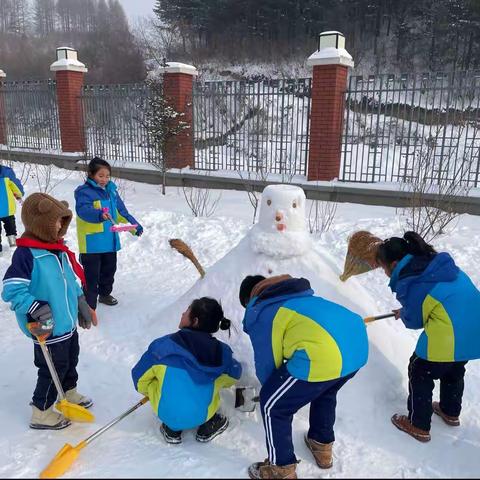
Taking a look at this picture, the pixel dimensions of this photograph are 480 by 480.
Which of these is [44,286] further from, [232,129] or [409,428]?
[232,129]

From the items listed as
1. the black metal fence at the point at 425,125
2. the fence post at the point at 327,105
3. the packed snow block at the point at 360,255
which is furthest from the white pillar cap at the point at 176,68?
the packed snow block at the point at 360,255

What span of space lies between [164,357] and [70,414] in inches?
30.4

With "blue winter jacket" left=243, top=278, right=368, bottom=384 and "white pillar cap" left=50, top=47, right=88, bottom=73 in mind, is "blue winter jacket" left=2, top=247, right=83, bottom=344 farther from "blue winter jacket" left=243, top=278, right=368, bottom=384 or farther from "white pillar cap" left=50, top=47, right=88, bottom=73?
"white pillar cap" left=50, top=47, right=88, bottom=73

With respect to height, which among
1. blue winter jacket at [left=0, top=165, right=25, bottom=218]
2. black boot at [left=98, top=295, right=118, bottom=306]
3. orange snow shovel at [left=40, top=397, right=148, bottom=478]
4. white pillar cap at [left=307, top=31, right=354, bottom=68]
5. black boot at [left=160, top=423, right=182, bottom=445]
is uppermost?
white pillar cap at [left=307, top=31, right=354, bottom=68]

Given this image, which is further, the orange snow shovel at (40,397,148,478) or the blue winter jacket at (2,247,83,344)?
the blue winter jacket at (2,247,83,344)

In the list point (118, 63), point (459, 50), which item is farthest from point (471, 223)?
point (118, 63)

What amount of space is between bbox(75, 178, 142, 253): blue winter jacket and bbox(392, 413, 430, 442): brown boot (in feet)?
8.96

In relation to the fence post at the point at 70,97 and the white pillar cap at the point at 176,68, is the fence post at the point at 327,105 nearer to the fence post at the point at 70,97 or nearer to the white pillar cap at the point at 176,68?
the white pillar cap at the point at 176,68

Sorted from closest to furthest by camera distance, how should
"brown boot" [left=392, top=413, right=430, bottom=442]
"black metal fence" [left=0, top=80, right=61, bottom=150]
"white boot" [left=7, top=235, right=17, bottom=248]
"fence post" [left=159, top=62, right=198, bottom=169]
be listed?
"brown boot" [left=392, top=413, right=430, bottom=442]
"white boot" [left=7, top=235, right=17, bottom=248]
"fence post" [left=159, top=62, right=198, bottom=169]
"black metal fence" [left=0, top=80, right=61, bottom=150]

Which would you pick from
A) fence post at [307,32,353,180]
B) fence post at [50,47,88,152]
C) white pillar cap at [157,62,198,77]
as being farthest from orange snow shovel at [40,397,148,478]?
fence post at [50,47,88,152]

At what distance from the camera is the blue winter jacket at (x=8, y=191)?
5754mm

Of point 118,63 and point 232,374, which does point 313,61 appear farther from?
point 118,63

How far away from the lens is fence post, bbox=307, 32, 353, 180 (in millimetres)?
8266

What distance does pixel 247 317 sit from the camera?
7.02 feet
